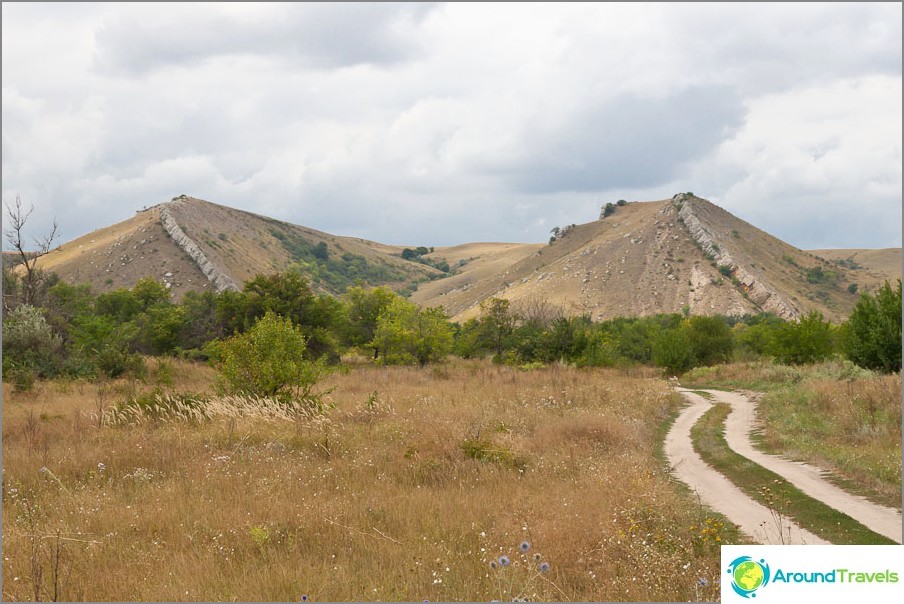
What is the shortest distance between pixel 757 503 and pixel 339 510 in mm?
7262

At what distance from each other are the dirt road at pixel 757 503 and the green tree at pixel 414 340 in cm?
2665

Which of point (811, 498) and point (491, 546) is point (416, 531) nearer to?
point (491, 546)

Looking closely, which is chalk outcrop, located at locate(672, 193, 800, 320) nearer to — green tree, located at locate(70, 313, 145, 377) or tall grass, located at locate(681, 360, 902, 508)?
tall grass, located at locate(681, 360, 902, 508)

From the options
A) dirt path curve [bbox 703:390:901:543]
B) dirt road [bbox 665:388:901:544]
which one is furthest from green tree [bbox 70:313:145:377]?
dirt path curve [bbox 703:390:901:543]

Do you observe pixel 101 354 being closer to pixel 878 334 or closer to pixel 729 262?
pixel 878 334

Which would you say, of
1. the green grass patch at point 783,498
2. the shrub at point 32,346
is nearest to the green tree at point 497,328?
the shrub at point 32,346

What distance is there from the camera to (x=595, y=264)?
11344cm

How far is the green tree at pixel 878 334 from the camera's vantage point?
3269 centimetres

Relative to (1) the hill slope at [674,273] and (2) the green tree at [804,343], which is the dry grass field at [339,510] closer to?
(2) the green tree at [804,343]

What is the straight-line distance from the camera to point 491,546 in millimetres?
7309

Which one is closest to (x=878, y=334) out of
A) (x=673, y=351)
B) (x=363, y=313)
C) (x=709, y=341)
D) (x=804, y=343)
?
(x=804, y=343)

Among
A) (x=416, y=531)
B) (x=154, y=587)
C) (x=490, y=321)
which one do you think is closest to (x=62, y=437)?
(x=154, y=587)

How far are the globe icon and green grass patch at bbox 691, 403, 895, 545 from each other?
441cm

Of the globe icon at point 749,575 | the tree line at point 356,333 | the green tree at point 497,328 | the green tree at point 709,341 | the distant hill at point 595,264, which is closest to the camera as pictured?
the globe icon at point 749,575
